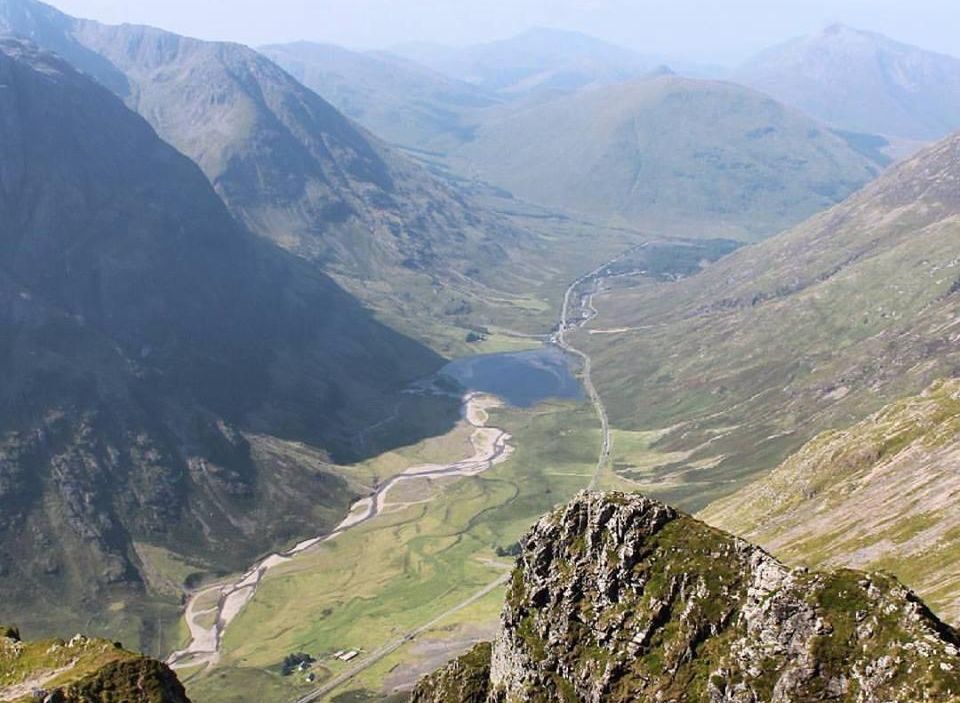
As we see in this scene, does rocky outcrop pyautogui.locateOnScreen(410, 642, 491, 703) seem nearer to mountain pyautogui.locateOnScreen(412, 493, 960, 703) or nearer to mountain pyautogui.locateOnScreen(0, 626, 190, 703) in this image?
mountain pyautogui.locateOnScreen(412, 493, 960, 703)

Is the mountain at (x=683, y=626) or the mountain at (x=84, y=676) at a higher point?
the mountain at (x=683, y=626)

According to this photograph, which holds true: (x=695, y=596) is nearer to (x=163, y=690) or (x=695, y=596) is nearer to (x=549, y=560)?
(x=549, y=560)

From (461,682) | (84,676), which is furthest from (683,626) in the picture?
(84,676)

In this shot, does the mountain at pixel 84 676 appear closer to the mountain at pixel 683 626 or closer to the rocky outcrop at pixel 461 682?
the rocky outcrop at pixel 461 682

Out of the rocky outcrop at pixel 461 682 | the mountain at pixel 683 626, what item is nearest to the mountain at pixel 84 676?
the rocky outcrop at pixel 461 682

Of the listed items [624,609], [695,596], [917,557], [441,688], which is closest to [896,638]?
[695,596]

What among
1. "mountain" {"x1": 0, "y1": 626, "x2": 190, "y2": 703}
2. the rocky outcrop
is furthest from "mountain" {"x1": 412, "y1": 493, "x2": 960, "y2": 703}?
"mountain" {"x1": 0, "y1": 626, "x2": 190, "y2": 703}

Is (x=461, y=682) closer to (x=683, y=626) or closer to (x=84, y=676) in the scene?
(x=683, y=626)

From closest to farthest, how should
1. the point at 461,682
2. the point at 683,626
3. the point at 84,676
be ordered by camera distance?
the point at 683,626
the point at 461,682
the point at 84,676
